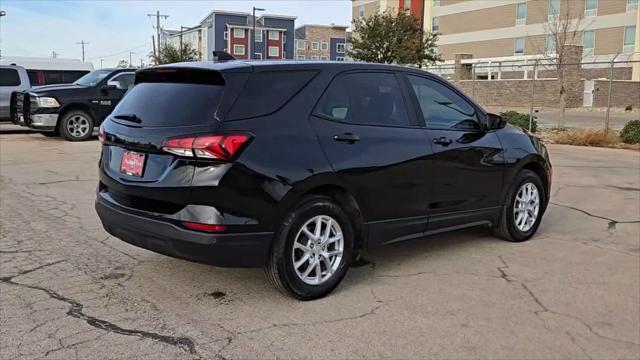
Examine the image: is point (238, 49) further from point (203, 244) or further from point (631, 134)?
point (203, 244)

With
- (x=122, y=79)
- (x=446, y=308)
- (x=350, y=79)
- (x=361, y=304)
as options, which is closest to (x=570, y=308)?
(x=446, y=308)

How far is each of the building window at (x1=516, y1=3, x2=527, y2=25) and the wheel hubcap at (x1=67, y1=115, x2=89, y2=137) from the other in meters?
48.9

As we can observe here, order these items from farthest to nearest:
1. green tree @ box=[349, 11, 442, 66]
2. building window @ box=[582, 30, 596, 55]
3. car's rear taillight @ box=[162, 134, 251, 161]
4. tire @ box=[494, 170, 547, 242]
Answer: building window @ box=[582, 30, 596, 55] < green tree @ box=[349, 11, 442, 66] < tire @ box=[494, 170, 547, 242] < car's rear taillight @ box=[162, 134, 251, 161]

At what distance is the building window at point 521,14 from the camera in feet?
183

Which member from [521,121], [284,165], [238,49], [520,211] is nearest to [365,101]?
[284,165]

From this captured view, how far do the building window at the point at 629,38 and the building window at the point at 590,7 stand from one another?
131 inches

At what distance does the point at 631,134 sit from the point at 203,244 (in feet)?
50.2

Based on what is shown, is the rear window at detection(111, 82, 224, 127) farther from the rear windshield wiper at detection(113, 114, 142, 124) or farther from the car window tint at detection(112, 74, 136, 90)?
the car window tint at detection(112, 74, 136, 90)

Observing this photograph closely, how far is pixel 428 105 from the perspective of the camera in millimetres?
5297

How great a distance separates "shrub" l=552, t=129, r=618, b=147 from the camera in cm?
1625

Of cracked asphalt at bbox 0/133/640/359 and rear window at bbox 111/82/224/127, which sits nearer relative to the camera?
cracked asphalt at bbox 0/133/640/359

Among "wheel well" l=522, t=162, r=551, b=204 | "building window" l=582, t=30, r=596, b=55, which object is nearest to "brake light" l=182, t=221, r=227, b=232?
"wheel well" l=522, t=162, r=551, b=204

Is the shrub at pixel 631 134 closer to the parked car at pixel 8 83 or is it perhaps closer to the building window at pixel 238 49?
the parked car at pixel 8 83

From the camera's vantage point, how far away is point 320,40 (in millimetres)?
103125
